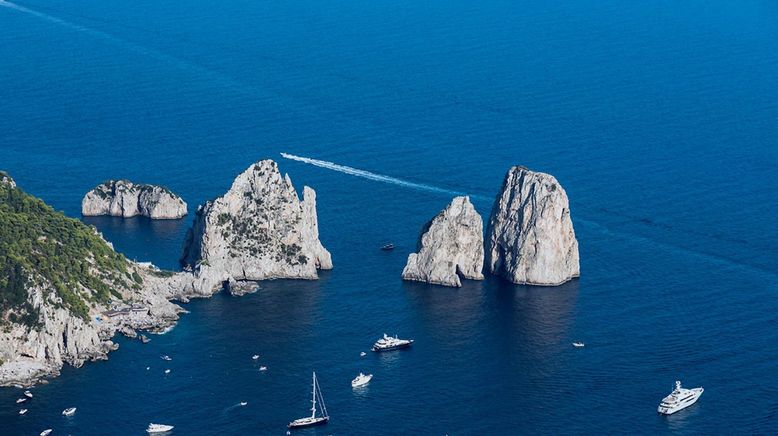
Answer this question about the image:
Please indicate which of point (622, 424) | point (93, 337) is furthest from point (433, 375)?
point (93, 337)

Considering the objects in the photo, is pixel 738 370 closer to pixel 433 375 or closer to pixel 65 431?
pixel 433 375

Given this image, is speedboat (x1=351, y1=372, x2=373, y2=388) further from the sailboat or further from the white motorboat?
the white motorboat

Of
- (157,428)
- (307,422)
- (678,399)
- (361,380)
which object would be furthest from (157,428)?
(678,399)

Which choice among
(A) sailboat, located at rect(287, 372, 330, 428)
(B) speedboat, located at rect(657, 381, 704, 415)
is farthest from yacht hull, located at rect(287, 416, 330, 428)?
(B) speedboat, located at rect(657, 381, 704, 415)

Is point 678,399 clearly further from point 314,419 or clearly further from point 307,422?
point 307,422

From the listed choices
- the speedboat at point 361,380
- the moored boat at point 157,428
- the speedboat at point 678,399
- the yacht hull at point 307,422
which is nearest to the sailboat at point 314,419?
the yacht hull at point 307,422

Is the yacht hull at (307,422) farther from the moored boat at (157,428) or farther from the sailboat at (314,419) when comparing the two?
the moored boat at (157,428)
